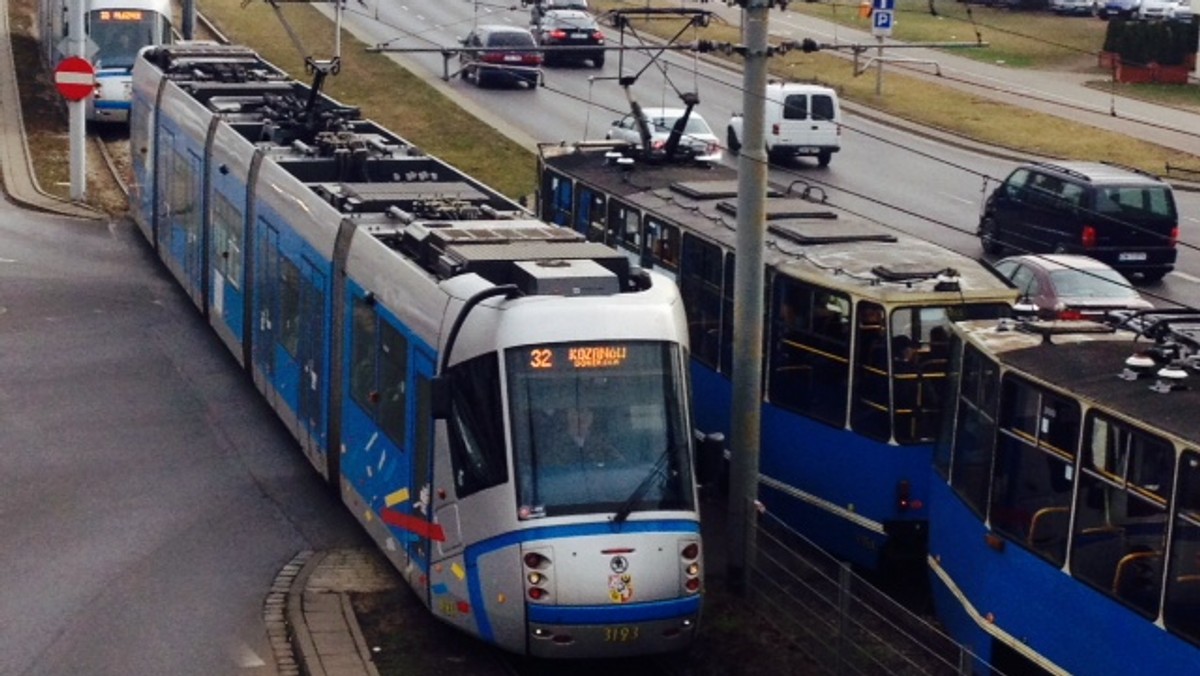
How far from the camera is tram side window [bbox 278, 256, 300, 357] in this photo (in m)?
21.0

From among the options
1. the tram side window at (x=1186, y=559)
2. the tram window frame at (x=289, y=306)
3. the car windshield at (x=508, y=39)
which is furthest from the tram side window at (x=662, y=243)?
the car windshield at (x=508, y=39)

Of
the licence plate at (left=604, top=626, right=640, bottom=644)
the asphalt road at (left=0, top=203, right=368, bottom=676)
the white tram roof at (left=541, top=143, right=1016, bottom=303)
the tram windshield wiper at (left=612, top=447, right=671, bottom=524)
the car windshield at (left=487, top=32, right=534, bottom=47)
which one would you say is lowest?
the asphalt road at (left=0, top=203, right=368, bottom=676)

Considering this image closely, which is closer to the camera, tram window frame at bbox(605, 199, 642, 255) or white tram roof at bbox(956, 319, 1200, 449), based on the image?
white tram roof at bbox(956, 319, 1200, 449)

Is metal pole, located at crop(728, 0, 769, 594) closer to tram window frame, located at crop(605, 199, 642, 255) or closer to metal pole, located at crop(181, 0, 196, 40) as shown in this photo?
tram window frame, located at crop(605, 199, 642, 255)

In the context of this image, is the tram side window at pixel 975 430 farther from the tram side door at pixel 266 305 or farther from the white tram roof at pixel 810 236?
the tram side door at pixel 266 305

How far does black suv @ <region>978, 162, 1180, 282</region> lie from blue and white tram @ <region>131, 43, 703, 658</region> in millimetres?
15110

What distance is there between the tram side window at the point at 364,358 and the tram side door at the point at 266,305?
141 inches

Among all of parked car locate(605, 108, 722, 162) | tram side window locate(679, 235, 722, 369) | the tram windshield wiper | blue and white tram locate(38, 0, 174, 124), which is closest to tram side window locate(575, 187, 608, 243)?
tram side window locate(679, 235, 722, 369)

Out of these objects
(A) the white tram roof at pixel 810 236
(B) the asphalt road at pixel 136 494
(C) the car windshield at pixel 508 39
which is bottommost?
(B) the asphalt road at pixel 136 494

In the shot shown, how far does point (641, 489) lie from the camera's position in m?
15.3

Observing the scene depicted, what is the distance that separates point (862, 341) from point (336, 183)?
613 cm

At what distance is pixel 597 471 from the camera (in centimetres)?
1530

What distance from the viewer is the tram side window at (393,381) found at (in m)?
16.9

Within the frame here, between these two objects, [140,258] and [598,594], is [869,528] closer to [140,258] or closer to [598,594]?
[598,594]
